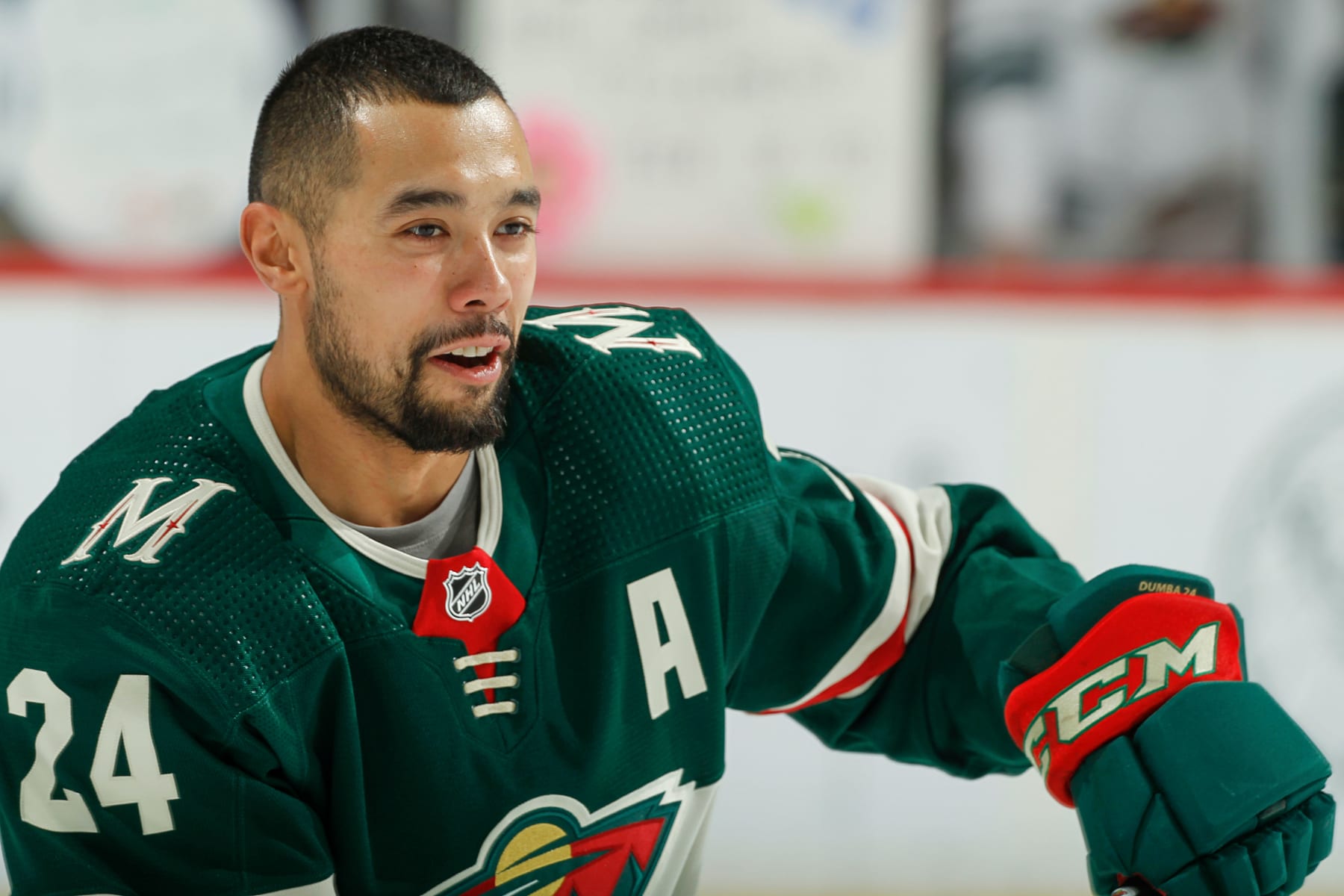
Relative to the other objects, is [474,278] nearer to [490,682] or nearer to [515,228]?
[515,228]

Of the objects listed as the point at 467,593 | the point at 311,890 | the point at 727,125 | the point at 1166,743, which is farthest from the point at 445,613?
the point at 727,125

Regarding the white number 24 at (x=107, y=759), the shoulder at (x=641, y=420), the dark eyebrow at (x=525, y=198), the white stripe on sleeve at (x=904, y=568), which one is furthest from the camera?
the white stripe on sleeve at (x=904, y=568)

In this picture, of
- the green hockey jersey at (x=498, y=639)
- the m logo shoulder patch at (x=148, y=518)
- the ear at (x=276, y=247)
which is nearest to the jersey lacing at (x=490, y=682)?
the green hockey jersey at (x=498, y=639)

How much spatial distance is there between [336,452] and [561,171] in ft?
6.57

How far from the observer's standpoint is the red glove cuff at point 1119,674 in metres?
1.41

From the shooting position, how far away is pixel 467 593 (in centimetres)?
140

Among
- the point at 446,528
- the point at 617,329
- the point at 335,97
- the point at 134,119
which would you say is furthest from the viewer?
the point at 134,119

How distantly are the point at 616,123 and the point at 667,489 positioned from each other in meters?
1.99

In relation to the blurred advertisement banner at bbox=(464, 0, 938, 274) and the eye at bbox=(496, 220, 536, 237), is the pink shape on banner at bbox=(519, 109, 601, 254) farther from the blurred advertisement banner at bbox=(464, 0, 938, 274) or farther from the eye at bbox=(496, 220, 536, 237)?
the eye at bbox=(496, 220, 536, 237)

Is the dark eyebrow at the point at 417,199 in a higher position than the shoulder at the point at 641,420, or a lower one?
higher

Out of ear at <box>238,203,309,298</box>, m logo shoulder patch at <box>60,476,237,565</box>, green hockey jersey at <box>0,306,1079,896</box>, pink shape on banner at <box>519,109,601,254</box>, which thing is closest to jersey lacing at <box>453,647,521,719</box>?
green hockey jersey at <box>0,306,1079,896</box>

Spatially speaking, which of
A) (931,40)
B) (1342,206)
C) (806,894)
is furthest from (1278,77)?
(806,894)

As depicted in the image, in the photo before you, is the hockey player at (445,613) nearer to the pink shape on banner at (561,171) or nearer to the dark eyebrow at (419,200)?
the dark eyebrow at (419,200)

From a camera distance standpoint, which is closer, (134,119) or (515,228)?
(515,228)
